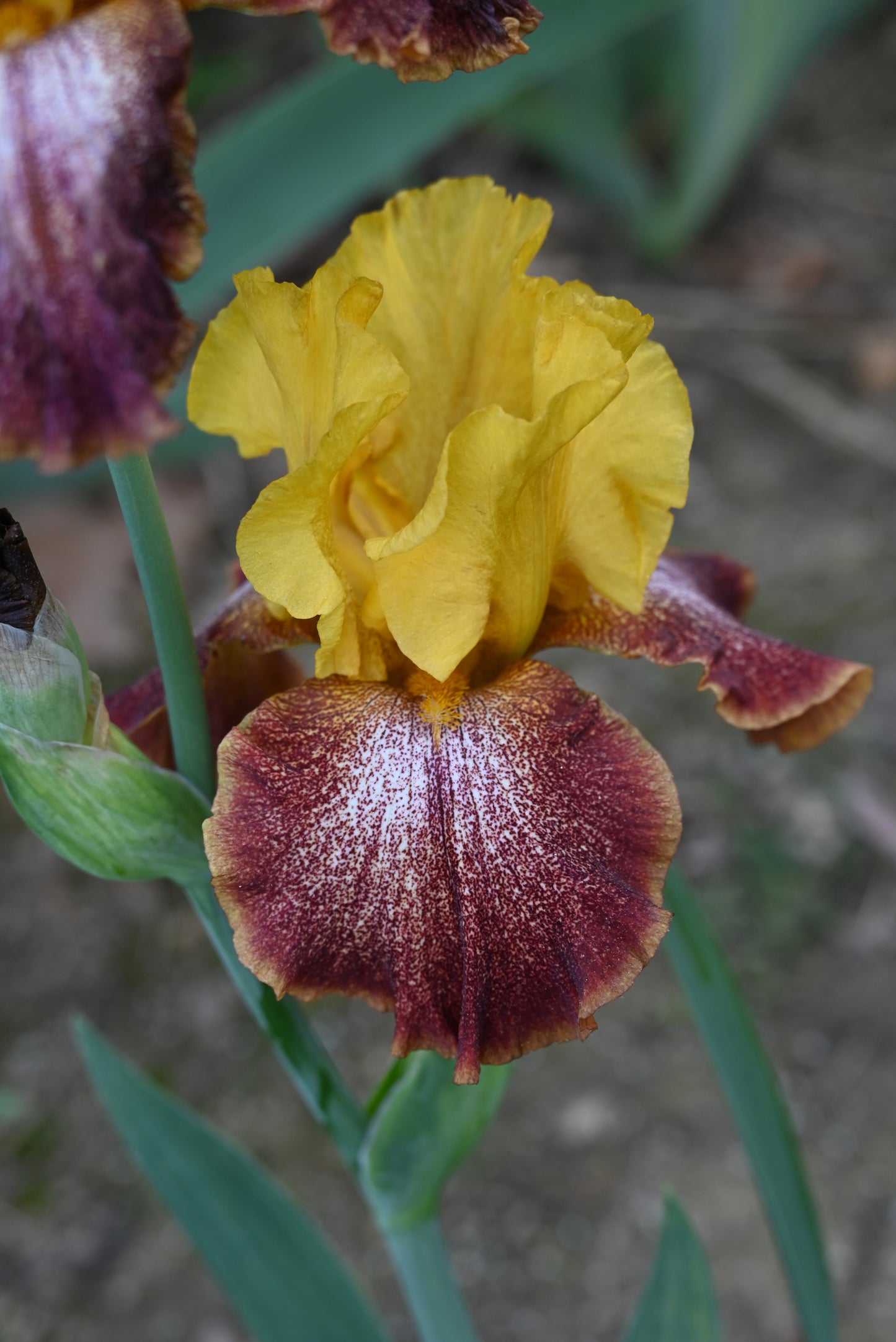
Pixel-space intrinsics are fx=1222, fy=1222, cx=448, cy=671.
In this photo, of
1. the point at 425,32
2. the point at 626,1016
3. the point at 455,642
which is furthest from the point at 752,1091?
the point at 626,1016

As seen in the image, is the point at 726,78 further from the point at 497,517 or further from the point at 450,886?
the point at 450,886

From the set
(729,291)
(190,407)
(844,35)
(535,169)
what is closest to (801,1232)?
(190,407)

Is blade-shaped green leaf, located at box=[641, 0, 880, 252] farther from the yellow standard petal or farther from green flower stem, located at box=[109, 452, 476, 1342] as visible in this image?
green flower stem, located at box=[109, 452, 476, 1342]

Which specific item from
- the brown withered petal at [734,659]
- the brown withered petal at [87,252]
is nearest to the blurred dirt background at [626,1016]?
the brown withered petal at [734,659]

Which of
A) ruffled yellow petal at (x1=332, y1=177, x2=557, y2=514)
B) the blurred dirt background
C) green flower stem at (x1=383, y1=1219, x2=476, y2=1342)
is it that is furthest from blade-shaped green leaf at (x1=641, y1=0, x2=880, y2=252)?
green flower stem at (x1=383, y1=1219, x2=476, y2=1342)

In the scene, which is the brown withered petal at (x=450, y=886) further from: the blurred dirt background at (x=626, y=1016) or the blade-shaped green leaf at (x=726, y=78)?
the blade-shaped green leaf at (x=726, y=78)

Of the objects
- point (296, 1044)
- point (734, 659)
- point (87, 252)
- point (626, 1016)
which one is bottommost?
point (626, 1016)
